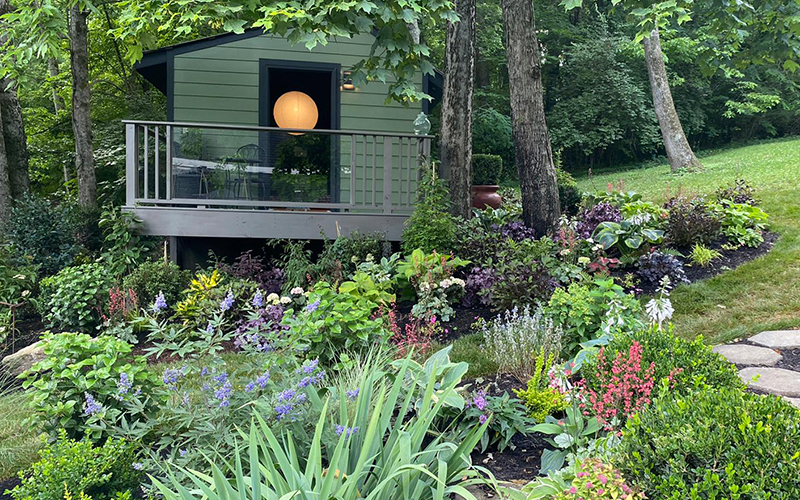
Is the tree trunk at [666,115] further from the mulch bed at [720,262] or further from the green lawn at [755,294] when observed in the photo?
the mulch bed at [720,262]

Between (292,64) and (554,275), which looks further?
(292,64)

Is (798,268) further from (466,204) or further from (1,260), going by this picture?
(1,260)

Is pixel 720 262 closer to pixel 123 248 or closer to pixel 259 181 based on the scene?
pixel 259 181

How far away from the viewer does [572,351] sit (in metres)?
3.70

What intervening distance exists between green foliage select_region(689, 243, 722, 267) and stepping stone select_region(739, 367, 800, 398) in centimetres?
269

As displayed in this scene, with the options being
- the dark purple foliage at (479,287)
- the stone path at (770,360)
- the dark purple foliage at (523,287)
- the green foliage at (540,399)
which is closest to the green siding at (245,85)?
the dark purple foliage at (479,287)

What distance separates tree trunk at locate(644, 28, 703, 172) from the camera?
48.2 ft

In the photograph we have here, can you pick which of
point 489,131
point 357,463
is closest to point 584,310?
point 357,463

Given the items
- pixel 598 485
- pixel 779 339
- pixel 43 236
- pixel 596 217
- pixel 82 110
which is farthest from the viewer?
pixel 82 110

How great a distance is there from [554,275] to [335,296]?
7.50 ft

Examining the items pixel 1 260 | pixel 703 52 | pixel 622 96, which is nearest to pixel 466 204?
pixel 703 52

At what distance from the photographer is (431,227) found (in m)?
5.79

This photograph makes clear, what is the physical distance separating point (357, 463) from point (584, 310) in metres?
2.18

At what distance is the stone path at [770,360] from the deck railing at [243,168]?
4107 millimetres
